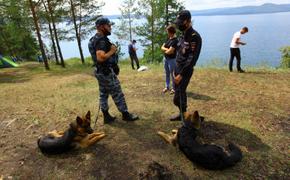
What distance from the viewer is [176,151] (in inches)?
174

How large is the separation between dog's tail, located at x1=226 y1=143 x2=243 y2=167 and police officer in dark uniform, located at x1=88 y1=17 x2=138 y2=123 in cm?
238

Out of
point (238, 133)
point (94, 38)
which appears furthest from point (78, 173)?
point (238, 133)

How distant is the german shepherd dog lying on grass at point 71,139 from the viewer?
14.3ft

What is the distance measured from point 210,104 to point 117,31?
31.1 m

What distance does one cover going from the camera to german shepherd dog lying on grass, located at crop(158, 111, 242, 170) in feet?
12.4

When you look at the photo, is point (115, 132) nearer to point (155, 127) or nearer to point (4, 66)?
point (155, 127)

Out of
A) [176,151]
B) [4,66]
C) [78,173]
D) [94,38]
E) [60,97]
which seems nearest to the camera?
[78,173]

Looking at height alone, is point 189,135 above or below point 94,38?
below

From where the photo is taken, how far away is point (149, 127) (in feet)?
17.7

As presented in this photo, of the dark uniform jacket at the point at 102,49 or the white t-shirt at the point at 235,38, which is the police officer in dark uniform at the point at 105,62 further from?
the white t-shirt at the point at 235,38

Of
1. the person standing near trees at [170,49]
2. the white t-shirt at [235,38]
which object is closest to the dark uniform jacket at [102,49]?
the person standing near trees at [170,49]

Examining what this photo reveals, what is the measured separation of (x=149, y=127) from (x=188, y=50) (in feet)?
5.96

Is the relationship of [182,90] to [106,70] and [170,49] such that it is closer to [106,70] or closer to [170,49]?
[106,70]

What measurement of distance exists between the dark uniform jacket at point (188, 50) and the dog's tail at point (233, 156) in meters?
1.57
